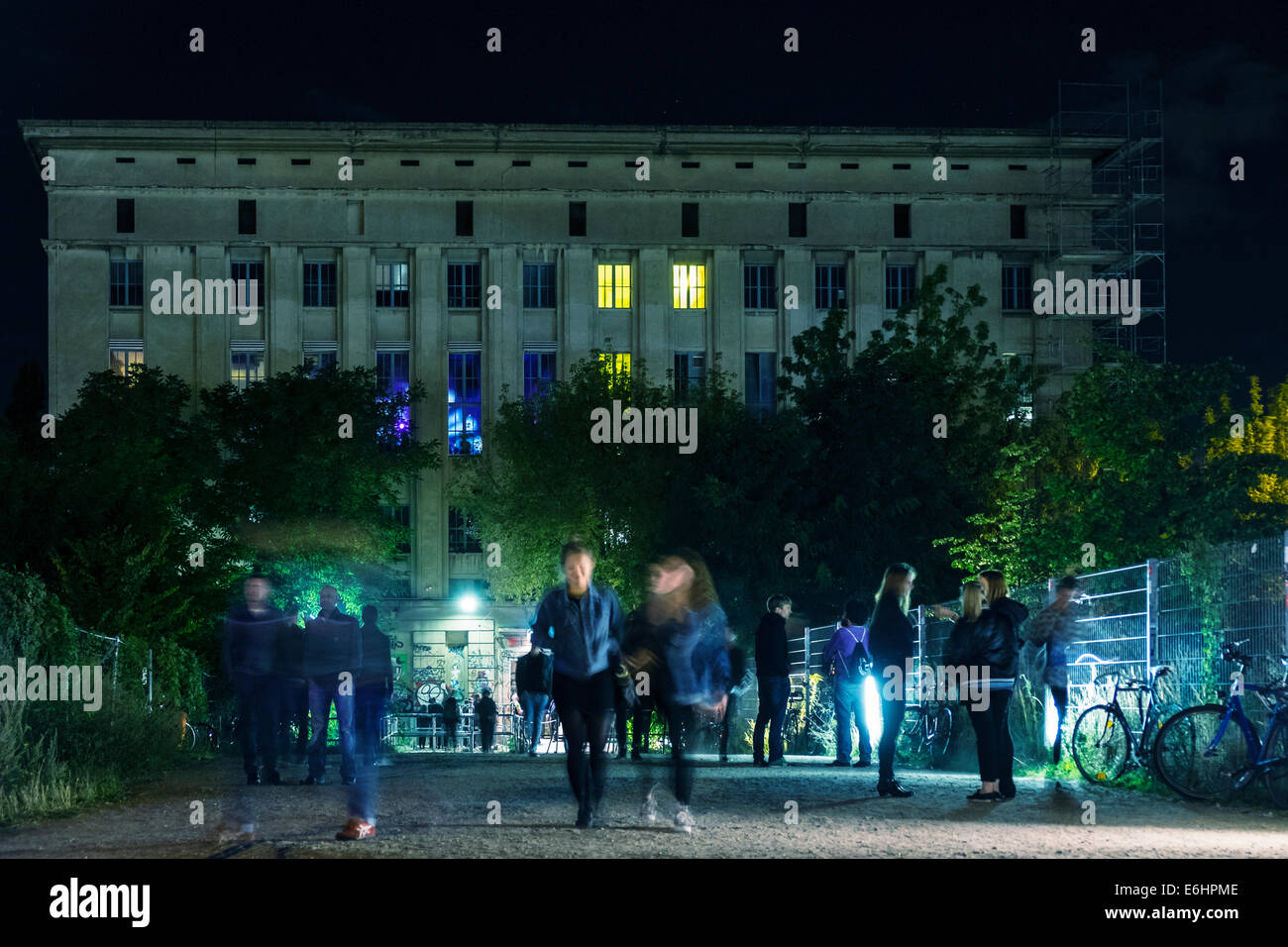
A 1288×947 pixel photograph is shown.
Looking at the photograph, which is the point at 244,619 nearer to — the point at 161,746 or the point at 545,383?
the point at 161,746

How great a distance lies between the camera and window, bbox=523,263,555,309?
6876cm

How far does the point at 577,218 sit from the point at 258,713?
184 feet

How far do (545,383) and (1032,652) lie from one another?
41.8 m

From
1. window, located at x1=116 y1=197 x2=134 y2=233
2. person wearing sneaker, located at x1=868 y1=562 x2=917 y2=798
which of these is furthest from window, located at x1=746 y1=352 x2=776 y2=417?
person wearing sneaker, located at x1=868 y1=562 x2=917 y2=798

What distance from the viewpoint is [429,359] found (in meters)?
68.0

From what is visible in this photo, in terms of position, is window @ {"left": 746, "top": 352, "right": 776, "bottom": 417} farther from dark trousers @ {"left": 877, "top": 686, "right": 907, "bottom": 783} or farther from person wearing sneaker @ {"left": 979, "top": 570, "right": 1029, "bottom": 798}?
person wearing sneaker @ {"left": 979, "top": 570, "right": 1029, "bottom": 798}

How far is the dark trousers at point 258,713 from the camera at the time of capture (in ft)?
47.7

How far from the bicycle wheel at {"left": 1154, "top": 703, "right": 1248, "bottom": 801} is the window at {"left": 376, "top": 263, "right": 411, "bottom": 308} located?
57.9m

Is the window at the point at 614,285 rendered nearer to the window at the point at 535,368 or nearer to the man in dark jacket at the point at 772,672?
the window at the point at 535,368

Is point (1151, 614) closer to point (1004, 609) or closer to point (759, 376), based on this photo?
point (1004, 609)

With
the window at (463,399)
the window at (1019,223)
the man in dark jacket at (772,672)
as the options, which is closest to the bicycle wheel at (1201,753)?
the man in dark jacket at (772,672)

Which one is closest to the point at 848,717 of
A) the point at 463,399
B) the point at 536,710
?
the point at 536,710

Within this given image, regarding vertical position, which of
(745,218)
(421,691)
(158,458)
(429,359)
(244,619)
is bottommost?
(421,691)

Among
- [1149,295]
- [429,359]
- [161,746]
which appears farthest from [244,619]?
[1149,295]
